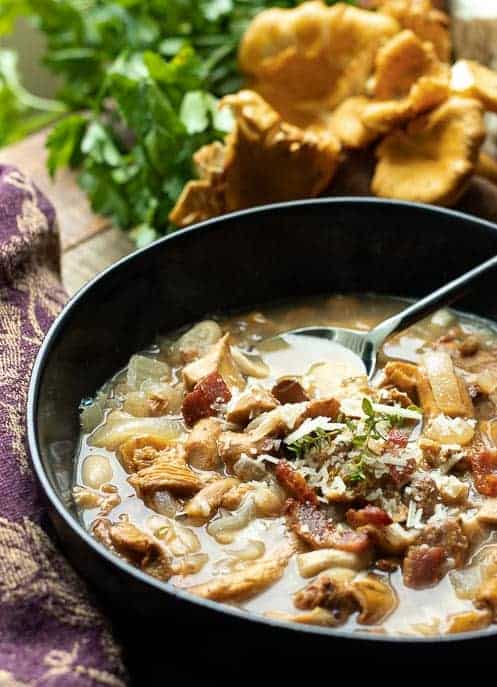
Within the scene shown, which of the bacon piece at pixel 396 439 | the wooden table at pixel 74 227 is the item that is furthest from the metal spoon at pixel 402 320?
the wooden table at pixel 74 227

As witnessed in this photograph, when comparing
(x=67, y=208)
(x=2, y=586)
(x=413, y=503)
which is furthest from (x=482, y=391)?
(x=67, y=208)

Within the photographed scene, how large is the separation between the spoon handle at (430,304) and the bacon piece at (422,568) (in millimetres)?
914

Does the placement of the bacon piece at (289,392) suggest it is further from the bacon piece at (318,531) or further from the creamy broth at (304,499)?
the bacon piece at (318,531)

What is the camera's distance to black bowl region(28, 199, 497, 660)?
2.82 m

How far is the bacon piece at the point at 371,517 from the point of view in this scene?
2.40 metres

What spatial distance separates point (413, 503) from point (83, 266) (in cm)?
205

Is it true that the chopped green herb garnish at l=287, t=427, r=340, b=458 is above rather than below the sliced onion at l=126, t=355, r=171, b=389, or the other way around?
above

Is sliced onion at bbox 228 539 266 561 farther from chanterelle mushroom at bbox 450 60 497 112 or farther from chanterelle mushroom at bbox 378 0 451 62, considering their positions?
chanterelle mushroom at bbox 378 0 451 62

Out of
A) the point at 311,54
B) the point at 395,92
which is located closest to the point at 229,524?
the point at 395,92

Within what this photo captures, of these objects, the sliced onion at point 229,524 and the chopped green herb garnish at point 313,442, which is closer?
the sliced onion at point 229,524

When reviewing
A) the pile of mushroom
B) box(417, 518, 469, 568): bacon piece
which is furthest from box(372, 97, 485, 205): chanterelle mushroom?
box(417, 518, 469, 568): bacon piece

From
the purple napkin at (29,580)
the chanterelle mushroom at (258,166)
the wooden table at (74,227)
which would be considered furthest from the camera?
the wooden table at (74,227)

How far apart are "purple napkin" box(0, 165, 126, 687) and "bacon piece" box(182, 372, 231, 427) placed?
0.45 metres

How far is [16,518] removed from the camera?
2414mm
